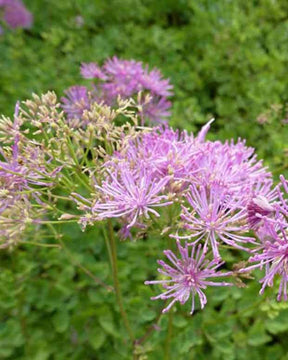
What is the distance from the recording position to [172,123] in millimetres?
2379

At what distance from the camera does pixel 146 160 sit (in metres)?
1.24

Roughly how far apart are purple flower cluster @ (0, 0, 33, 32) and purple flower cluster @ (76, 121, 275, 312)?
9.80ft

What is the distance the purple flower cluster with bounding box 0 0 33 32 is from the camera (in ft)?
12.9

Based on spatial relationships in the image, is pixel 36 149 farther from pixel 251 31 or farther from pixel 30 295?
pixel 251 31

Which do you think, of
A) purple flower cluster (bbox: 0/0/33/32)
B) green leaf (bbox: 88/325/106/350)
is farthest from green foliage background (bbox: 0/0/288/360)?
purple flower cluster (bbox: 0/0/33/32)

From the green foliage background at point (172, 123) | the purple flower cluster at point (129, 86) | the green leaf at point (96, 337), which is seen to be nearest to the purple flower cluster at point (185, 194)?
the green foliage background at point (172, 123)

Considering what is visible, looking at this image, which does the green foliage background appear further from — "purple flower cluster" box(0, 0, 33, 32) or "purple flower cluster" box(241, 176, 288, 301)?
"purple flower cluster" box(241, 176, 288, 301)

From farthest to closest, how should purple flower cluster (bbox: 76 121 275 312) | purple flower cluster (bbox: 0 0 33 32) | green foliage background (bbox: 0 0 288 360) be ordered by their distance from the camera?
purple flower cluster (bbox: 0 0 33 32) → green foliage background (bbox: 0 0 288 360) → purple flower cluster (bbox: 76 121 275 312)

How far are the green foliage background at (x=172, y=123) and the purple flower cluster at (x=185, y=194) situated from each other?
39 cm

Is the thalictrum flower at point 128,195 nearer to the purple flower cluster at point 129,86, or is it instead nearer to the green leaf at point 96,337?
the purple flower cluster at point 129,86

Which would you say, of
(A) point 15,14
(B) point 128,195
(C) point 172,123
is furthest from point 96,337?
(A) point 15,14

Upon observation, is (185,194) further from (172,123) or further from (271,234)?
(172,123)

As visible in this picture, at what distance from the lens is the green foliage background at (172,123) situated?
1.79 meters

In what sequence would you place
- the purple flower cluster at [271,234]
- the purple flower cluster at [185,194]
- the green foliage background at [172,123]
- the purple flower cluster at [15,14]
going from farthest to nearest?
the purple flower cluster at [15,14]
the green foliage background at [172,123]
the purple flower cluster at [185,194]
the purple flower cluster at [271,234]
